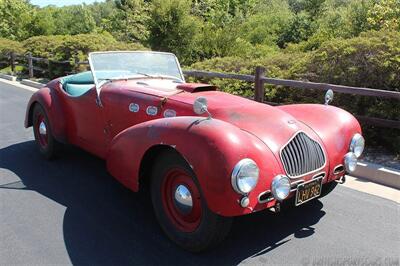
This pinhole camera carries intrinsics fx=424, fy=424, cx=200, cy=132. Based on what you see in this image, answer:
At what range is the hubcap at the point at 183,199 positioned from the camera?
3.23 meters

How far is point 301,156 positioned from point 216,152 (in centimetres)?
79

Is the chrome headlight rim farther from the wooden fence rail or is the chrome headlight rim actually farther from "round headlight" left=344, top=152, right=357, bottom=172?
the wooden fence rail

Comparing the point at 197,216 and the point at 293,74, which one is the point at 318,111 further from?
the point at 293,74

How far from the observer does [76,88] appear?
17.4 feet

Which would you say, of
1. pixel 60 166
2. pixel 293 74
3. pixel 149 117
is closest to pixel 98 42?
pixel 293 74

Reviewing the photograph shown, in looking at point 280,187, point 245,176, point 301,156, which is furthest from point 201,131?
point 301,156

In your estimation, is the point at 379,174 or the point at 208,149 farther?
the point at 379,174

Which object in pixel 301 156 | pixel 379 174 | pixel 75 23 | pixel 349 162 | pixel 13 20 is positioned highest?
pixel 13 20

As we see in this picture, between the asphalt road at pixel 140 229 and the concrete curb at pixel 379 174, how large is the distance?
0.48 meters

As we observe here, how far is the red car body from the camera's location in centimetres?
294

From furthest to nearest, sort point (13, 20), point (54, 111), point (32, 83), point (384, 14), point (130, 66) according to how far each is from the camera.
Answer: point (13, 20), point (32, 83), point (384, 14), point (54, 111), point (130, 66)

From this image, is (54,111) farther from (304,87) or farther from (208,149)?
(304,87)

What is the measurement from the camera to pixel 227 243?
3385mm

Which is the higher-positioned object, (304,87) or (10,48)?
(304,87)
